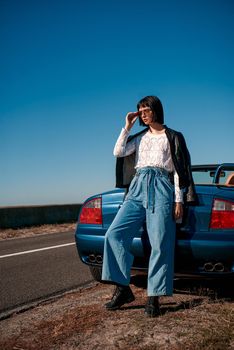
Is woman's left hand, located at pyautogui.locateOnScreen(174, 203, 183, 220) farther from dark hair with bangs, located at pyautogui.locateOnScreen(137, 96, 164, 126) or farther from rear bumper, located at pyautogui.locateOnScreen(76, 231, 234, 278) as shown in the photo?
dark hair with bangs, located at pyautogui.locateOnScreen(137, 96, 164, 126)

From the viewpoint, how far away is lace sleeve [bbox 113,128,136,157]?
341 cm

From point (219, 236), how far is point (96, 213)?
48.4 inches

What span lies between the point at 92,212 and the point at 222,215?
4.23ft

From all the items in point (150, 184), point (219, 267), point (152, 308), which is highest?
point (150, 184)

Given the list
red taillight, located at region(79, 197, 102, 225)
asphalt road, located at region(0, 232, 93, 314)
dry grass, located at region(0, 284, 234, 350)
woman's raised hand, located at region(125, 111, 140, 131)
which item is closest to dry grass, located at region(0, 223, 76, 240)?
asphalt road, located at region(0, 232, 93, 314)

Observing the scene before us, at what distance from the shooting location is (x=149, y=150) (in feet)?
11.1

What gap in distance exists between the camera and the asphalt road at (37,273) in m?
4.20

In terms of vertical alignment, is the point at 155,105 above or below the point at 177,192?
above

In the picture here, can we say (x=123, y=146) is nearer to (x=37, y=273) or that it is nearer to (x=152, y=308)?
(x=152, y=308)

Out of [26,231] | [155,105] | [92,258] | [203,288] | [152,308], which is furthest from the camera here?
[26,231]

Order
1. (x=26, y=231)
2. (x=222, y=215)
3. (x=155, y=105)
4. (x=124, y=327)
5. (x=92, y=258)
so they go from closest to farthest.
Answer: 1. (x=124, y=327)
2. (x=222, y=215)
3. (x=155, y=105)
4. (x=92, y=258)
5. (x=26, y=231)

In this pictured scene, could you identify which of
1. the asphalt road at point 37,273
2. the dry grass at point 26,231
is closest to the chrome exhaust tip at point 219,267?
the asphalt road at point 37,273

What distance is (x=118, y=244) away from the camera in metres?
3.26

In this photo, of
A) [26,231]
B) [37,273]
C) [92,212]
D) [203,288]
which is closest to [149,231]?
[92,212]
